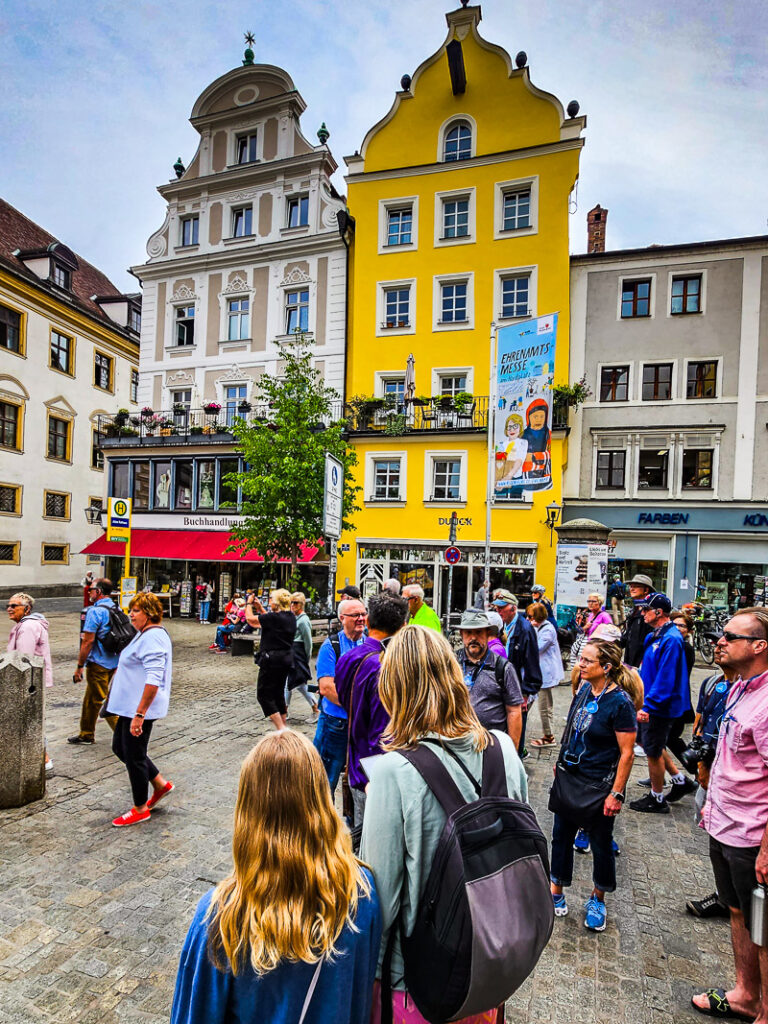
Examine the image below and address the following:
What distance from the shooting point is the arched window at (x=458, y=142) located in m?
22.6

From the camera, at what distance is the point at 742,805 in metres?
2.77

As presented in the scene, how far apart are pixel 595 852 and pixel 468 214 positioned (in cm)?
2342

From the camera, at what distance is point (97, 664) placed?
257 inches

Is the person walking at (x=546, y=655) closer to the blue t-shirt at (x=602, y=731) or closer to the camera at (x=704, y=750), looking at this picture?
the camera at (x=704, y=750)

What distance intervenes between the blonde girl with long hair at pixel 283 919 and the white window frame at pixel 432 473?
19226mm

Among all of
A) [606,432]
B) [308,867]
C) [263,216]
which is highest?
[263,216]

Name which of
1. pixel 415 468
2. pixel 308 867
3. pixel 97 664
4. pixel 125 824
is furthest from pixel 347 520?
pixel 308 867

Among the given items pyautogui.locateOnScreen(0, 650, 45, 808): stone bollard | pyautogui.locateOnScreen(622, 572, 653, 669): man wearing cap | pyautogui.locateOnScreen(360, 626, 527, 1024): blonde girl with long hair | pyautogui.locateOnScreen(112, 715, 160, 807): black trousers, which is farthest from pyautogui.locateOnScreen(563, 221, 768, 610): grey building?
pyautogui.locateOnScreen(360, 626, 527, 1024): blonde girl with long hair

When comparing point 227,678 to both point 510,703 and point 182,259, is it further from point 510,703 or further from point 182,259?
point 182,259

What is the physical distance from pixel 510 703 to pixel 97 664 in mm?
4968

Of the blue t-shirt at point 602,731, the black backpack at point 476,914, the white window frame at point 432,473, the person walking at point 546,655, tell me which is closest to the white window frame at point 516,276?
the white window frame at point 432,473

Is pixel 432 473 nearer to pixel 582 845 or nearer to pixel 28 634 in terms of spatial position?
pixel 28 634

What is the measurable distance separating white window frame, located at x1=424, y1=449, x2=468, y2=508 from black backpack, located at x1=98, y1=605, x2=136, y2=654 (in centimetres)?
1518

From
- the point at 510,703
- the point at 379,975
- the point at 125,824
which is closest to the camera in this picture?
the point at 379,975
